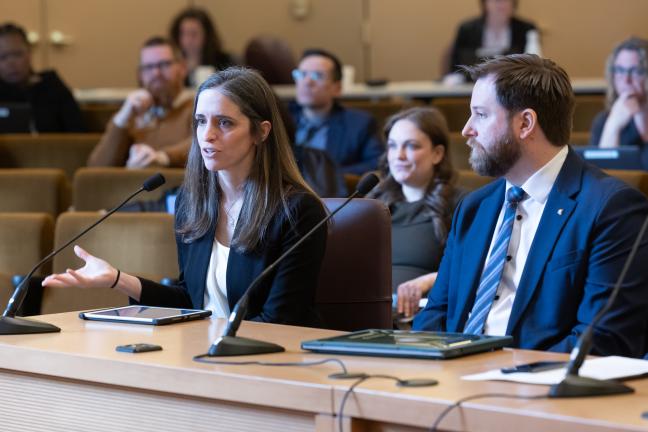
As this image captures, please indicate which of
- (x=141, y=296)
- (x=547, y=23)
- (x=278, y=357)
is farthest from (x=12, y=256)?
(x=547, y=23)

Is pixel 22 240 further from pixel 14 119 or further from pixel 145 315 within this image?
pixel 14 119

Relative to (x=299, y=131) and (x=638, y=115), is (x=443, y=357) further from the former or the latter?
(x=299, y=131)

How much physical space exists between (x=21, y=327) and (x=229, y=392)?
678 mm

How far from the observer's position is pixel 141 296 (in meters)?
2.82

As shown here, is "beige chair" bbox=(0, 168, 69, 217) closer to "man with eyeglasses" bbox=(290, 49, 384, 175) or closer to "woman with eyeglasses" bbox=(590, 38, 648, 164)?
"man with eyeglasses" bbox=(290, 49, 384, 175)

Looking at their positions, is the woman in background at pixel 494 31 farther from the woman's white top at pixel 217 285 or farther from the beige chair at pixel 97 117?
the woman's white top at pixel 217 285

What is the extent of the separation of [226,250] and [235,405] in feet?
3.47

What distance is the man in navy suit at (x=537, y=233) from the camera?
7.97 feet

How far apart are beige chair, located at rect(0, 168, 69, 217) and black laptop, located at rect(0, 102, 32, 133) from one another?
2169 millimetres

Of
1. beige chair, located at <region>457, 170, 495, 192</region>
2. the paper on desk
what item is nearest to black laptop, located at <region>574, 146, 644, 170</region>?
beige chair, located at <region>457, 170, 495, 192</region>

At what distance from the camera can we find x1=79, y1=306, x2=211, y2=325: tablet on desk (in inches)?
97.8

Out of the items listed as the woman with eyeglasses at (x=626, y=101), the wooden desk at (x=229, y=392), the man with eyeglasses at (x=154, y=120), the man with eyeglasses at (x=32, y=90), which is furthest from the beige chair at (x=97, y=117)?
the wooden desk at (x=229, y=392)

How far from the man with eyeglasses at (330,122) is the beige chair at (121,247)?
76.8 inches

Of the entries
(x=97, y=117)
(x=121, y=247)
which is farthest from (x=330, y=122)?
(x=121, y=247)
